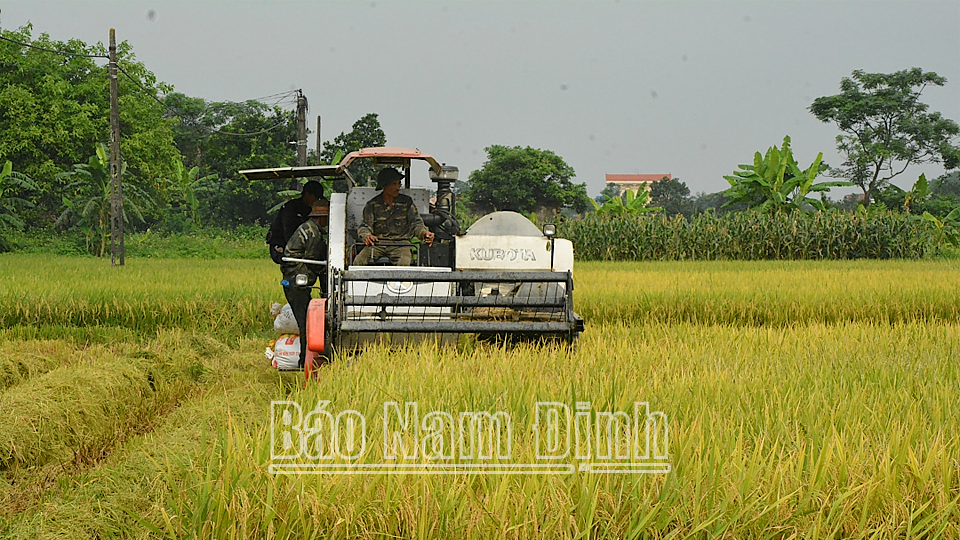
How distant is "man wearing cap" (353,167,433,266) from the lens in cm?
754

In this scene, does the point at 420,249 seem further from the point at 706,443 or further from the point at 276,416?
the point at 706,443

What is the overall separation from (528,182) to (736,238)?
3083cm

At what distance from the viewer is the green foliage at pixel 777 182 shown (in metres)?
29.2

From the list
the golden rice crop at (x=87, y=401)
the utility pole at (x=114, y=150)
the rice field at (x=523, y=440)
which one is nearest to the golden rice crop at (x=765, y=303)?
the rice field at (x=523, y=440)

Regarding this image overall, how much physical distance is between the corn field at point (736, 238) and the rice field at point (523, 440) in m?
18.5

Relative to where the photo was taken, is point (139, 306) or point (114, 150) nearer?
point (139, 306)

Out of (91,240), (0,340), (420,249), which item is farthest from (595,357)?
A: (91,240)

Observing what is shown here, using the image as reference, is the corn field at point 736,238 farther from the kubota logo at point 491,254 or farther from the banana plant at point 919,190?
the kubota logo at point 491,254

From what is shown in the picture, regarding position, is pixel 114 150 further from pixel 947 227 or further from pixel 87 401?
pixel 947 227

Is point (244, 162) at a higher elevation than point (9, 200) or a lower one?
higher

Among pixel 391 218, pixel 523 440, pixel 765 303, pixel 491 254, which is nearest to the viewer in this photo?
pixel 523 440

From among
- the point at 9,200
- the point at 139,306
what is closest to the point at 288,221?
the point at 139,306

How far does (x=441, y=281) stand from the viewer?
6098 mm

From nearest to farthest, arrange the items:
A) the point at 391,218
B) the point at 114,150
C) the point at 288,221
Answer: the point at 391,218 → the point at 288,221 → the point at 114,150
